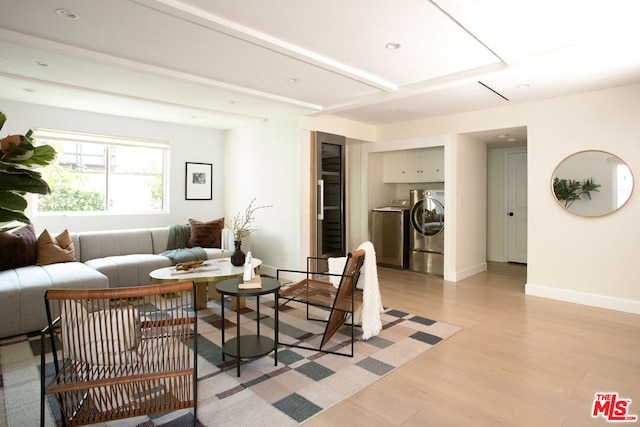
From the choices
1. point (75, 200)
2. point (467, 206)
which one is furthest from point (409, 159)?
point (75, 200)

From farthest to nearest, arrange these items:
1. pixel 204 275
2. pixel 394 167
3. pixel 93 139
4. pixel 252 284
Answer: pixel 394 167 → pixel 93 139 → pixel 204 275 → pixel 252 284

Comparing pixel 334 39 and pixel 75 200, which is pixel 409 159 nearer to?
pixel 334 39

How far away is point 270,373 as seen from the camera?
2.52m

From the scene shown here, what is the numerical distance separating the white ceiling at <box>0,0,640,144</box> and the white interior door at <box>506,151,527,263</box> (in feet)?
7.83

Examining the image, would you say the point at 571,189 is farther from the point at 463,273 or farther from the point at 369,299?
the point at 369,299

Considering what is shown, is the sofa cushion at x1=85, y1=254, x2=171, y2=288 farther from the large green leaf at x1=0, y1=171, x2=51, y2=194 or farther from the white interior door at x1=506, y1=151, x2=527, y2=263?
the white interior door at x1=506, y1=151, x2=527, y2=263

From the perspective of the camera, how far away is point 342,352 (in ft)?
9.40

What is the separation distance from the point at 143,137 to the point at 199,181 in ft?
3.67

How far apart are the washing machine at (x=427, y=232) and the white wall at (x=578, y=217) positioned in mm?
1288

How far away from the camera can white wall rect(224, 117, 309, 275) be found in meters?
5.20

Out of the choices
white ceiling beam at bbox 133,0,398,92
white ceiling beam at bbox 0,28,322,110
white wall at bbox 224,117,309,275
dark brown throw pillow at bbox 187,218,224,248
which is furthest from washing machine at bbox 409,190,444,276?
dark brown throw pillow at bbox 187,218,224,248

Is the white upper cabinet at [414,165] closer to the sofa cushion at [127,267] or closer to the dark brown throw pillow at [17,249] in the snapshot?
the sofa cushion at [127,267]

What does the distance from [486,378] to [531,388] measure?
0.26 metres

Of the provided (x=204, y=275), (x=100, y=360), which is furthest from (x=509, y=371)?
(x=204, y=275)
